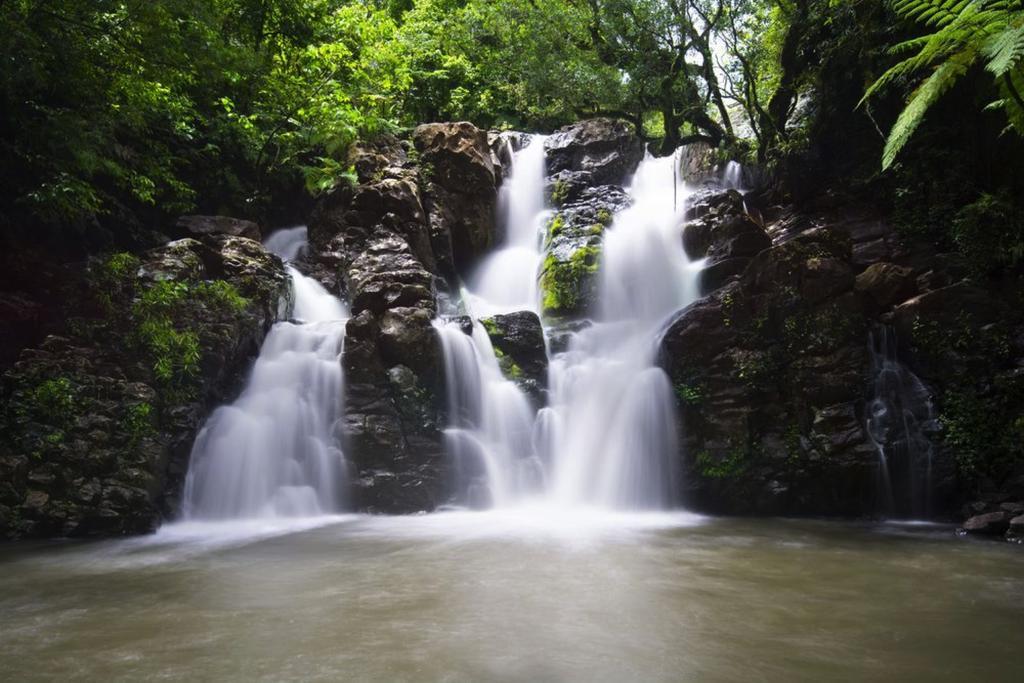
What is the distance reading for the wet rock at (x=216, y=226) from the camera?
11.2 m

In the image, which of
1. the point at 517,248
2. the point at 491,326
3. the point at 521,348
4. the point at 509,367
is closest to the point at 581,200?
the point at 517,248

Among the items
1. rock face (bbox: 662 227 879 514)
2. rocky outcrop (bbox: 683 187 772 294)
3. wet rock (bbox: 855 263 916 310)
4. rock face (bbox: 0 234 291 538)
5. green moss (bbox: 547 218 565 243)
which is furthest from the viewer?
green moss (bbox: 547 218 565 243)

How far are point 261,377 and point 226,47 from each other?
554cm

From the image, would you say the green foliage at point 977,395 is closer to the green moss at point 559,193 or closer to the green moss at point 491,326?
the green moss at point 491,326

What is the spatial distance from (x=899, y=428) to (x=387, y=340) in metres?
7.34

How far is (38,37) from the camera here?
744cm

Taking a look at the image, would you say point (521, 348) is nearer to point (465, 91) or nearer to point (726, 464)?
point (726, 464)

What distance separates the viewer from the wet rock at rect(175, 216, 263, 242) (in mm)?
11165

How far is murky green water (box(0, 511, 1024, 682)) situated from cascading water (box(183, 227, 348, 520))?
116 cm

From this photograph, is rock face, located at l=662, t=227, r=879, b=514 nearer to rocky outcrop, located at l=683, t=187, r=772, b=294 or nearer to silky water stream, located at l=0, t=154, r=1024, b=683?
silky water stream, located at l=0, t=154, r=1024, b=683

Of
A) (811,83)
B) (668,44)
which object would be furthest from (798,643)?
(668,44)

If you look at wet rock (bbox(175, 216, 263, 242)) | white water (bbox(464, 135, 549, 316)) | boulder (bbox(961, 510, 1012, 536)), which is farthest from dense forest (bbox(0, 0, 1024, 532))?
boulder (bbox(961, 510, 1012, 536))

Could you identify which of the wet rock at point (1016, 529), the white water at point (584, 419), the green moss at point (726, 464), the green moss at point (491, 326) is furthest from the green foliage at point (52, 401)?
the wet rock at point (1016, 529)

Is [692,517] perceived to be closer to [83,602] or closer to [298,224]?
[83,602]
